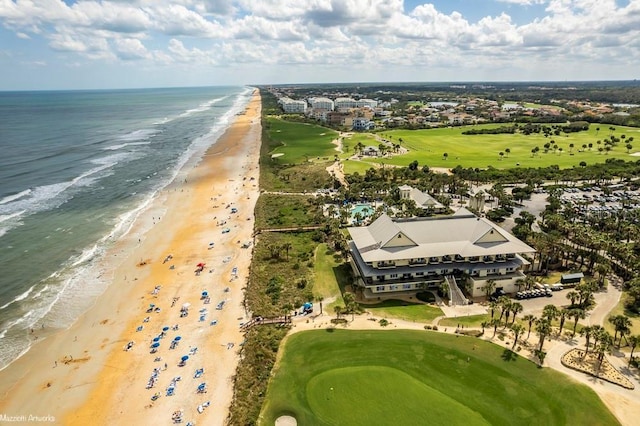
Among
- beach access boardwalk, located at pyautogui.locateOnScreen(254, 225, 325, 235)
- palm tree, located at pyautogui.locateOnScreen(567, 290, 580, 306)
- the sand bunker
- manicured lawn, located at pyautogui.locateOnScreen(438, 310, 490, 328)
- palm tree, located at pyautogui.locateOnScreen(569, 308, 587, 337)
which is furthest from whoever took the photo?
beach access boardwalk, located at pyautogui.locateOnScreen(254, 225, 325, 235)

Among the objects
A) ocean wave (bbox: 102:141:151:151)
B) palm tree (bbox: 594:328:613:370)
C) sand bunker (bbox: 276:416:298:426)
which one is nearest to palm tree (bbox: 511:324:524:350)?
palm tree (bbox: 594:328:613:370)

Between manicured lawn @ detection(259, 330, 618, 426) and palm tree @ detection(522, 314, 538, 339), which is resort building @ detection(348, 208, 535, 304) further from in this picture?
manicured lawn @ detection(259, 330, 618, 426)

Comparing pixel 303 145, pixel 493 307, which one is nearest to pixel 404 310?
pixel 493 307

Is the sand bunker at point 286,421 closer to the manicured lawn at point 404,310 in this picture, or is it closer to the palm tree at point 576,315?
the manicured lawn at point 404,310

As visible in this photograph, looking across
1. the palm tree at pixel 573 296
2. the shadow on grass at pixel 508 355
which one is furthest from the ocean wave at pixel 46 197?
the palm tree at pixel 573 296

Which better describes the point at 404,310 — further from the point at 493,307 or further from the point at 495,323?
the point at 495,323

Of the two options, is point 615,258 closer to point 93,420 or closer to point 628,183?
point 628,183

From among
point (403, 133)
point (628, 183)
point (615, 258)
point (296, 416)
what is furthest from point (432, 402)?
point (403, 133)
